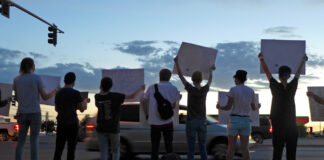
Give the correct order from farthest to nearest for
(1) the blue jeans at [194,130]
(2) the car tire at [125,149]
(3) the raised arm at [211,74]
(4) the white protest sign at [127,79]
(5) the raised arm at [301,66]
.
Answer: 1. (2) the car tire at [125,149]
2. (4) the white protest sign at [127,79]
3. (3) the raised arm at [211,74]
4. (1) the blue jeans at [194,130]
5. (5) the raised arm at [301,66]

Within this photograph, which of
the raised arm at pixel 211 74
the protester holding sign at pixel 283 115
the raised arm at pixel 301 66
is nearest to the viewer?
the protester holding sign at pixel 283 115

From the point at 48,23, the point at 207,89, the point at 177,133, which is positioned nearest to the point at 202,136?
the point at 207,89

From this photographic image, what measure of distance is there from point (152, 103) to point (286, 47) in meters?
2.69

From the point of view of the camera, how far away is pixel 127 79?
A: 401 inches

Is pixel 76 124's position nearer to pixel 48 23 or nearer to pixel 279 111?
pixel 279 111

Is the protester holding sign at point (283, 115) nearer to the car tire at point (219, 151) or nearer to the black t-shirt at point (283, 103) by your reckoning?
the black t-shirt at point (283, 103)

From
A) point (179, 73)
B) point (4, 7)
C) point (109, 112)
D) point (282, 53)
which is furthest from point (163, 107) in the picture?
point (4, 7)

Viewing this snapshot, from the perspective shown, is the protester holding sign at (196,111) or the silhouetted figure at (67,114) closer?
the silhouetted figure at (67,114)

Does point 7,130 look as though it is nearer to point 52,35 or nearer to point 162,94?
point 52,35

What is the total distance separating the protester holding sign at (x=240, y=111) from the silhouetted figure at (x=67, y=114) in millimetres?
2537

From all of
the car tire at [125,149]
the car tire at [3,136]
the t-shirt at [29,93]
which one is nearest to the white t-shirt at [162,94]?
the t-shirt at [29,93]

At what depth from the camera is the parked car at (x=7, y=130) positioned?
30586 millimetres

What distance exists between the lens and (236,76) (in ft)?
28.1

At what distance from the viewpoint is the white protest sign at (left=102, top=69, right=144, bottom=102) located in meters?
10.1
